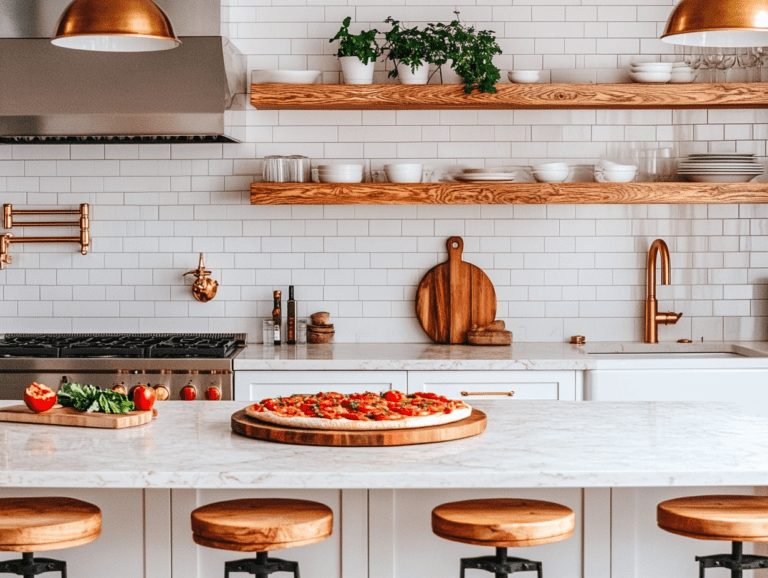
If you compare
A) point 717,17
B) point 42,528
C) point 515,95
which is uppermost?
point 515,95

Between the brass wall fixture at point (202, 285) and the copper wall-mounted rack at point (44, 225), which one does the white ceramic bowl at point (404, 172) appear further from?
the copper wall-mounted rack at point (44, 225)

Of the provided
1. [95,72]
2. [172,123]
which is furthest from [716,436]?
[95,72]

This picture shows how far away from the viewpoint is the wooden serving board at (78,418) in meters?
2.94

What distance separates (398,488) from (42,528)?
964 mm

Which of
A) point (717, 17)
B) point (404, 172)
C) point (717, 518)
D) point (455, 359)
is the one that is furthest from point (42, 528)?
point (404, 172)

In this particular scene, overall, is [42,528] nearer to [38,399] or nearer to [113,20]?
[38,399]

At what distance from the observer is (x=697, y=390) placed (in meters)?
4.57

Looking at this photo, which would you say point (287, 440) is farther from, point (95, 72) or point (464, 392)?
point (95, 72)

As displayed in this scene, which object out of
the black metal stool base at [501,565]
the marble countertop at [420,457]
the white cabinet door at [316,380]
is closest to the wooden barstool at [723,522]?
the marble countertop at [420,457]

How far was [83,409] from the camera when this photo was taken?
304cm

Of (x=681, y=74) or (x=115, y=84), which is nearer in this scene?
(x=115, y=84)

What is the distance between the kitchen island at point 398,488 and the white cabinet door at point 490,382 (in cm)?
141

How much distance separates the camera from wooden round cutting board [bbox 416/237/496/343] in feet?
17.3

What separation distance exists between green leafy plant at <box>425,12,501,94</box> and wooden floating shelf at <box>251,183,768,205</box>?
53cm
